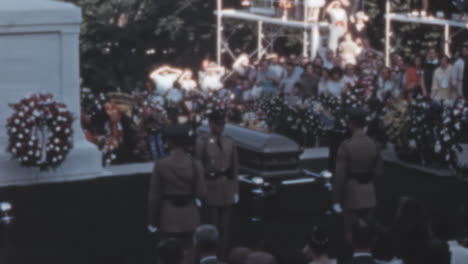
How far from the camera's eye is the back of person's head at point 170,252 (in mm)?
6305

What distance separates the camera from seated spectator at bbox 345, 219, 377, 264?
21.9 feet

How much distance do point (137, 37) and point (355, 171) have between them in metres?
25.8

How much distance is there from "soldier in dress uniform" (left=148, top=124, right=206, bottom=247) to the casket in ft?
13.3

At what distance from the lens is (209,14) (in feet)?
124

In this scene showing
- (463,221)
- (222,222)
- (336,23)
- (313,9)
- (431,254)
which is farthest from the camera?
(313,9)

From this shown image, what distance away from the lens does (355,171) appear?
9.54m

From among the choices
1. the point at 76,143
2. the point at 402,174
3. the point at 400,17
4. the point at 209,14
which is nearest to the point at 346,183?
the point at 402,174

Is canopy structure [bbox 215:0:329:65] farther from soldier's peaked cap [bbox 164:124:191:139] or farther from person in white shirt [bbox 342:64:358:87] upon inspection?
soldier's peaked cap [bbox 164:124:191:139]

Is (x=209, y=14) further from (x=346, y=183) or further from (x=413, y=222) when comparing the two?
(x=413, y=222)

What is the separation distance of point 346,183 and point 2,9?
316 inches

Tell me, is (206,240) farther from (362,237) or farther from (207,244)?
(362,237)

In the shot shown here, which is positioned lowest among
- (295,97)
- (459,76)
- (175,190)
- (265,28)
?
(175,190)

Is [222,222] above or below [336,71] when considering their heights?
below

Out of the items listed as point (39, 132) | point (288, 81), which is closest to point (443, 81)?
point (288, 81)
